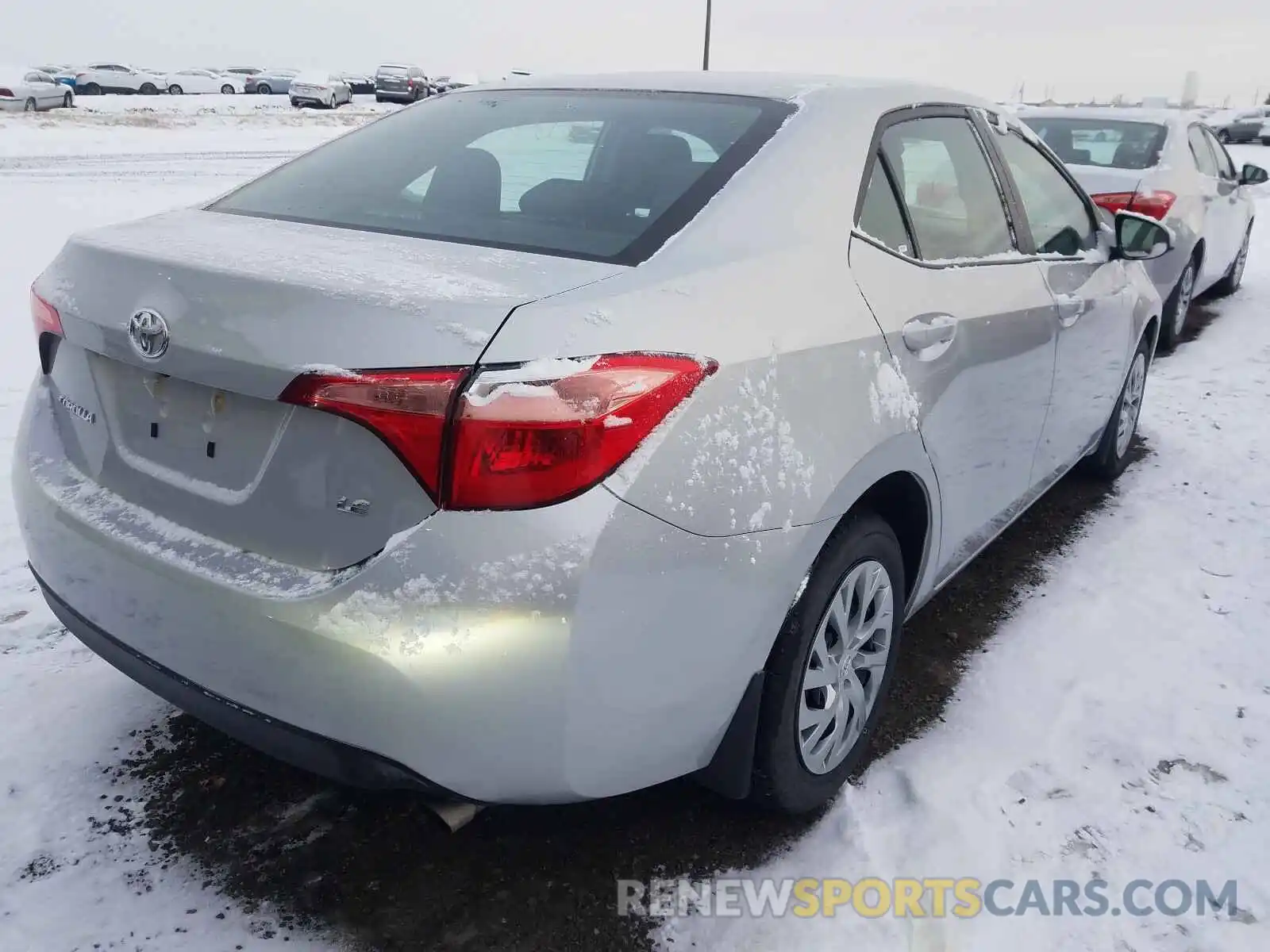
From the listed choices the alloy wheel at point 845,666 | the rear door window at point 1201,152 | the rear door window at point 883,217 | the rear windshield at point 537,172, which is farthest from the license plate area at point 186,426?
the rear door window at point 1201,152

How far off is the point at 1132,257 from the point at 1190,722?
1.82m

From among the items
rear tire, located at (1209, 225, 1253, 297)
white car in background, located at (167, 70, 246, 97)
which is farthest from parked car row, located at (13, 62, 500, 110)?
rear tire, located at (1209, 225, 1253, 297)

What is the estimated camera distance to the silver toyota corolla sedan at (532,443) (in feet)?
5.21

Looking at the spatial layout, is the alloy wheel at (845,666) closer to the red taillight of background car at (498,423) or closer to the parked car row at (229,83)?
the red taillight of background car at (498,423)

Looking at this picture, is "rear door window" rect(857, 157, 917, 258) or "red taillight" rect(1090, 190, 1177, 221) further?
"red taillight" rect(1090, 190, 1177, 221)

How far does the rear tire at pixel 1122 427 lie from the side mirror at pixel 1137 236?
65 cm

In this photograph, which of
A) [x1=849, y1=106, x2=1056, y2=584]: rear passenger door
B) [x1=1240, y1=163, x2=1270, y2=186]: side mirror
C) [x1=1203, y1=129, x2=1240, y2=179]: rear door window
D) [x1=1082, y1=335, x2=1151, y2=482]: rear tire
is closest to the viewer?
[x1=849, y1=106, x2=1056, y2=584]: rear passenger door

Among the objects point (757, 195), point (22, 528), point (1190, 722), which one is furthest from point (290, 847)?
point (1190, 722)

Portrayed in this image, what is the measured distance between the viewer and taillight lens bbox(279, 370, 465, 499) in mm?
1563

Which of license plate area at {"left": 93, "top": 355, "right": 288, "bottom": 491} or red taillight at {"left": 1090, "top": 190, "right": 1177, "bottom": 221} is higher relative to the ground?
license plate area at {"left": 93, "top": 355, "right": 288, "bottom": 491}

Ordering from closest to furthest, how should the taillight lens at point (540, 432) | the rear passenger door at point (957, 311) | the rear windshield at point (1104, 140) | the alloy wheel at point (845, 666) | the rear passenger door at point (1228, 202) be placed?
the taillight lens at point (540, 432) → the alloy wheel at point (845, 666) → the rear passenger door at point (957, 311) → the rear windshield at point (1104, 140) → the rear passenger door at point (1228, 202)

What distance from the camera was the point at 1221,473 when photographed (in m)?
4.73

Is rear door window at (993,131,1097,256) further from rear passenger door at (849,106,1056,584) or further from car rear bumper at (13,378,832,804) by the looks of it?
car rear bumper at (13,378,832,804)

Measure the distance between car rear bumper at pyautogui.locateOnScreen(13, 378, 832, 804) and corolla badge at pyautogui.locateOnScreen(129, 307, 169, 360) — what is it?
1.03 feet
